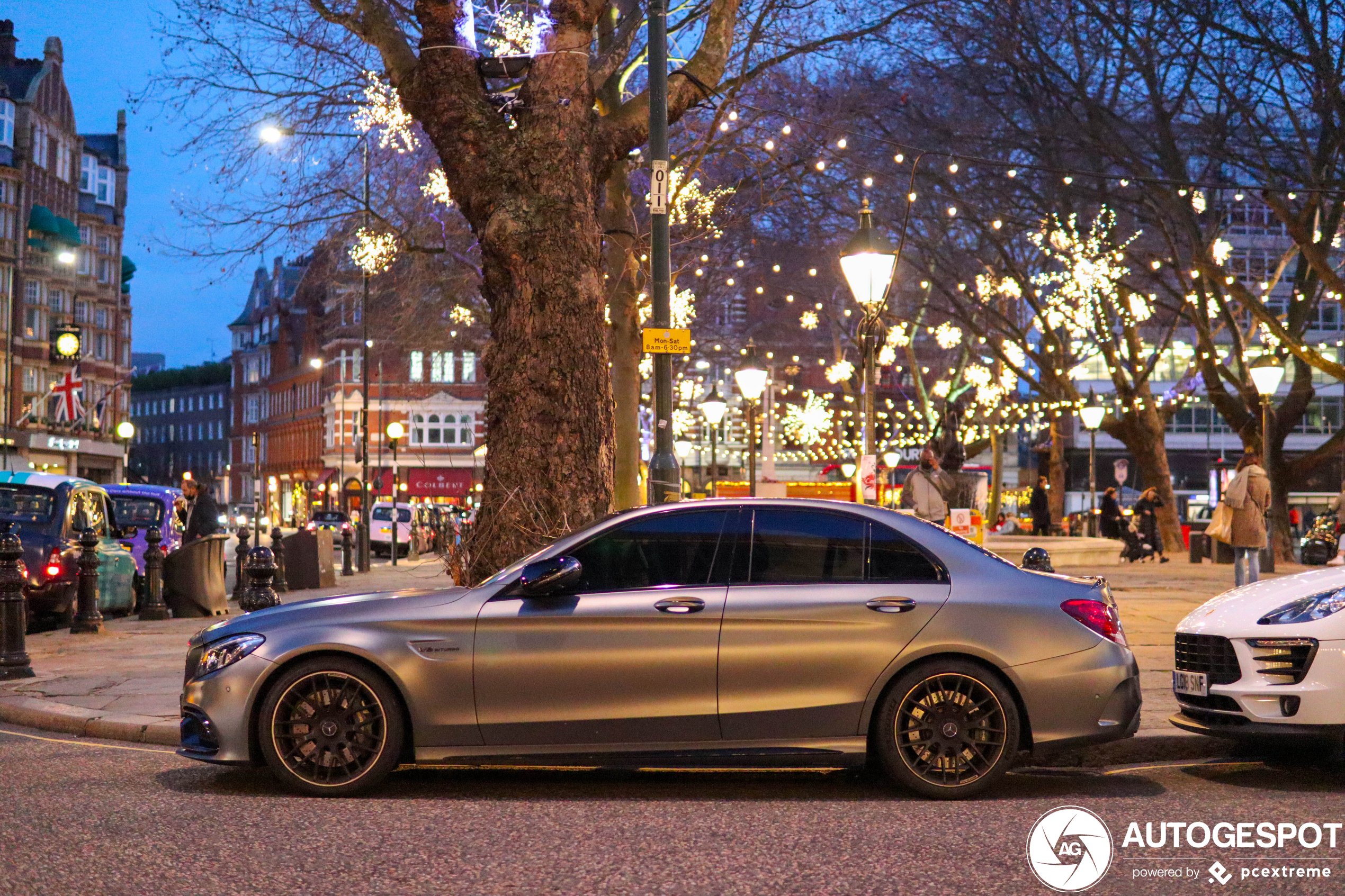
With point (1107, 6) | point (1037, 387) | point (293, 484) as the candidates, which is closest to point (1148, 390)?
point (1037, 387)

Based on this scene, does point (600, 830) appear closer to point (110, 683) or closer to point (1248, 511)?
point (110, 683)

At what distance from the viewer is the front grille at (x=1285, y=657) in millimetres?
7324

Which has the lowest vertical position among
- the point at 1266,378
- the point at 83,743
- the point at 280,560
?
the point at 83,743

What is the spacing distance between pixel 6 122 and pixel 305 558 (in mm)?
45929

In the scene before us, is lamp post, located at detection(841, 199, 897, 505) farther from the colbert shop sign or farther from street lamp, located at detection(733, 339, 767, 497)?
the colbert shop sign

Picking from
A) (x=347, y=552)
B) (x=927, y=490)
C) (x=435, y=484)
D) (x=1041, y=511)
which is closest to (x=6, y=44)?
(x=435, y=484)

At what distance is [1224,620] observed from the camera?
25.4ft

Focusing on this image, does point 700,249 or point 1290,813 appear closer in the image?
point 1290,813

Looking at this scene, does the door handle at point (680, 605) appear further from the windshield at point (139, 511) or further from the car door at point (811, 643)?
the windshield at point (139, 511)

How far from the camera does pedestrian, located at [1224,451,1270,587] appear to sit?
57.6 feet

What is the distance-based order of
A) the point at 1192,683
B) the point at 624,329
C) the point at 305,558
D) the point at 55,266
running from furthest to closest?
the point at 55,266
the point at 305,558
the point at 624,329
the point at 1192,683

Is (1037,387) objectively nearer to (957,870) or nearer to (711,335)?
(711,335)

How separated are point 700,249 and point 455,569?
24.0 metres

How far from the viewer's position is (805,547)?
7344 millimetres
